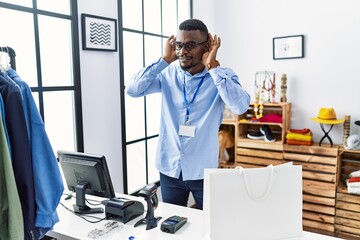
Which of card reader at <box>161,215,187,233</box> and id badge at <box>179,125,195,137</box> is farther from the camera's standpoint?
id badge at <box>179,125,195,137</box>

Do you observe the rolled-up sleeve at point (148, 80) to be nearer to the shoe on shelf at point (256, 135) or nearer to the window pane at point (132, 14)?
the window pane at point (132, 14)

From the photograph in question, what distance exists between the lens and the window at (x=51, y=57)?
2.04m

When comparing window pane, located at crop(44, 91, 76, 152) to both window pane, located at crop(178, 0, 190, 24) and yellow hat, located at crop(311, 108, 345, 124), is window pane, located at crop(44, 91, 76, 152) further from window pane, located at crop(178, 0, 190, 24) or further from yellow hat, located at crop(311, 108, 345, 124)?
yellow hat, located at crop(311, 108, 345, 124)

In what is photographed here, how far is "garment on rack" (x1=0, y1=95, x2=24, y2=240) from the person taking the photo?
1079 millimetres

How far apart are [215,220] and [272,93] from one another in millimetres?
2580

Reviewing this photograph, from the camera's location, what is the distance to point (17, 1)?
6.57ft

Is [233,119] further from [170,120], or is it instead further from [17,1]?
[17,1]

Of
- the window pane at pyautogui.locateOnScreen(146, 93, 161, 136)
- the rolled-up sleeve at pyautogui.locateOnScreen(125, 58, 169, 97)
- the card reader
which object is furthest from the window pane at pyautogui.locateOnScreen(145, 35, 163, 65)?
the card reader

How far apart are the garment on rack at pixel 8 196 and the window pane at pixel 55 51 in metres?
1.19

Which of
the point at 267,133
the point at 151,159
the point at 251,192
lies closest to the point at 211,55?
the point at 251,192

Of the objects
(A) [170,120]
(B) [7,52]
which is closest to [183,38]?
(A) [170,120]

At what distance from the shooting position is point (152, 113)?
3266 mm

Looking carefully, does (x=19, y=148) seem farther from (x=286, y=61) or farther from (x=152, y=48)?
(x=286, y=61)

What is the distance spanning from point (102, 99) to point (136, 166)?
811 millimetres
